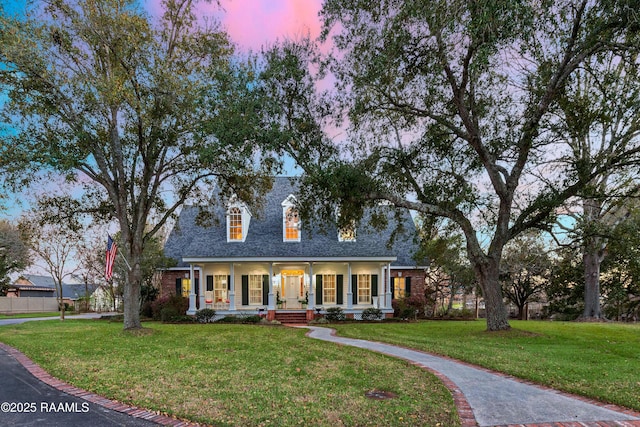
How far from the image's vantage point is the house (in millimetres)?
21609

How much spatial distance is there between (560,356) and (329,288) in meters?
15.0

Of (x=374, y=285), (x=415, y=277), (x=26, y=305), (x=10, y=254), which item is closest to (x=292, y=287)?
(x=374, y=285)

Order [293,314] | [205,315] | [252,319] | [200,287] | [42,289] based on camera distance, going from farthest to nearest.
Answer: [42,289], [200,287], [293,314], [205,315], [252,319]

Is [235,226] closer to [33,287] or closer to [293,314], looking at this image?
[293,314]

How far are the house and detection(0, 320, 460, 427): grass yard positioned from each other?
10.3 m

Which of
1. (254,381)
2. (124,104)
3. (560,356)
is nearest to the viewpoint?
(254,381)

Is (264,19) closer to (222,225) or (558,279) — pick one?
(222,225)

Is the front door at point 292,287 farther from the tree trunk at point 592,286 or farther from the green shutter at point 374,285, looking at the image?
the tree trunk at point 592,286

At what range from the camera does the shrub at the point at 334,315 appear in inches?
834

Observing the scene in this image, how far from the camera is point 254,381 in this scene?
675 centimetres

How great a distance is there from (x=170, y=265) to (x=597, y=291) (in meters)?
24.7

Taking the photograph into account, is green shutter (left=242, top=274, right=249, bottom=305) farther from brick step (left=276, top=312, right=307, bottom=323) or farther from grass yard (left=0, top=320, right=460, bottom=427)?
grass yard (left=0, top=320, right=460, bottom=427)

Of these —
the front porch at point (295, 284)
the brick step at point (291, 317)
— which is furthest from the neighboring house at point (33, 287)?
the brick step at point (291, 317)

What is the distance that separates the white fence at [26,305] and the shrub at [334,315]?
29.0 metres
